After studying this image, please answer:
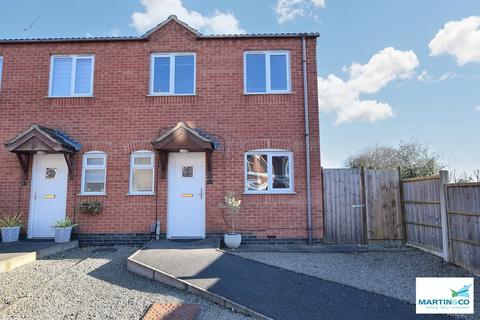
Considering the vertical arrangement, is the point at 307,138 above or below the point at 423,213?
above

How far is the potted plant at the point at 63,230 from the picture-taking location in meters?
8.48

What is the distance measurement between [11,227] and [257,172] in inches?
279

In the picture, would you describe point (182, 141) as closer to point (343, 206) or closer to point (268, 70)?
point (268, 70)

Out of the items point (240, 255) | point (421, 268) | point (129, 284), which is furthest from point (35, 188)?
point (421, 268)

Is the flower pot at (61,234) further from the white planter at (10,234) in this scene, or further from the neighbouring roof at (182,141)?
the neighbouring roof at (182,141)

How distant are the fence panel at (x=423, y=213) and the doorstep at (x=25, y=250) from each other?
31.1 ft

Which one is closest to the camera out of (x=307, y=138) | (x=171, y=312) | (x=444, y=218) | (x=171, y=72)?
(x=171, y=312)

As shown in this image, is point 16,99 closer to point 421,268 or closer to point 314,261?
point 314,261

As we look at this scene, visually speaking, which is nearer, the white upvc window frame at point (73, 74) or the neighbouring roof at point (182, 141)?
the neighbouring roof at point (182, 141)

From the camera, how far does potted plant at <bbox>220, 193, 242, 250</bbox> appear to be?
317 inches

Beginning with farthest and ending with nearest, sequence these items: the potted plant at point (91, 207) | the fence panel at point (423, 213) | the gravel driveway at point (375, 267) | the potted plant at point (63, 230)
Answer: the potted plant at point (91, 207) < the potted plant at point (63, 230) < the fence panel at point (423, 213) < the gravel driveway at point (375, 267)

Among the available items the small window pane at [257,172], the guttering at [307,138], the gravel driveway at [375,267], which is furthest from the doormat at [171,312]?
the guttering at [307,138]

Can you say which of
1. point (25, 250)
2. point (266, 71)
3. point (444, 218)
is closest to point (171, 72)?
point (266, 71)

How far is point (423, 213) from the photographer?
26.3 feet
